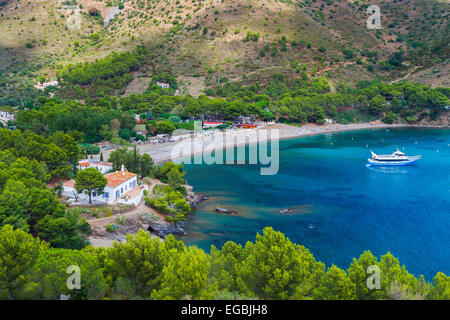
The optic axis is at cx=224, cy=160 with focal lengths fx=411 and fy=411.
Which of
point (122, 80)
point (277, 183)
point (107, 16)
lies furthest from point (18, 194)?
point (107, 16)

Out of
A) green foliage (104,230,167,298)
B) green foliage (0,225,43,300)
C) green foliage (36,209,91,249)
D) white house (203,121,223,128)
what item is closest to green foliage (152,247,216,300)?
green foliage (104,230,167,298)

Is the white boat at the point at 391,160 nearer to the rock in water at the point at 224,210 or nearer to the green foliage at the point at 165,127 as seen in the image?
the rock in water at the point at 224,210

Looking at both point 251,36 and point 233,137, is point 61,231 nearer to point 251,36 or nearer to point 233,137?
point 233,137

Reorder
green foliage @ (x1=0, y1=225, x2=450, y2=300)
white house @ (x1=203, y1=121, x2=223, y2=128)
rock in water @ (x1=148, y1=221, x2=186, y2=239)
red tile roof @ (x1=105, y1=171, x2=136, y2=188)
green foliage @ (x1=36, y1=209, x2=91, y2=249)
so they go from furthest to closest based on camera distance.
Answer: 1. white house @ (x1=203, y1=121, x2=223, y2=128)
2. red tile roof @ (x1=105, y1=171, x2=136, y2=188)
3. rock in water @ (x1=148, y1=221, x2=186, y2=239)
4. green foliage @ (x1=36, y1=209, x2=91, y2=249)
5. green foliage @ (x1=0, y1=225, x2=450, y2=300)

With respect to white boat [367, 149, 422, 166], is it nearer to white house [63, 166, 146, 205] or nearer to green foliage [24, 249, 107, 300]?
white house [63, 166, 146, 205]

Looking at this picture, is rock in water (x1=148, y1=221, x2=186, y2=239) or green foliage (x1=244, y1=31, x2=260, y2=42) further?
green foliage (x1=244, y1=31, x2=260, y2=42)

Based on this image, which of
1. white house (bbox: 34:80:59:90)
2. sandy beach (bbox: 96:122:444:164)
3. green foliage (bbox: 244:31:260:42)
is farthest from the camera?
green foliage (bbox: 244:31:260:42)

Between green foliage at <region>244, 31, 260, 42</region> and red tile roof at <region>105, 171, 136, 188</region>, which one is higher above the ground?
green foliage at <region>244, 31, 260, 42</region>
